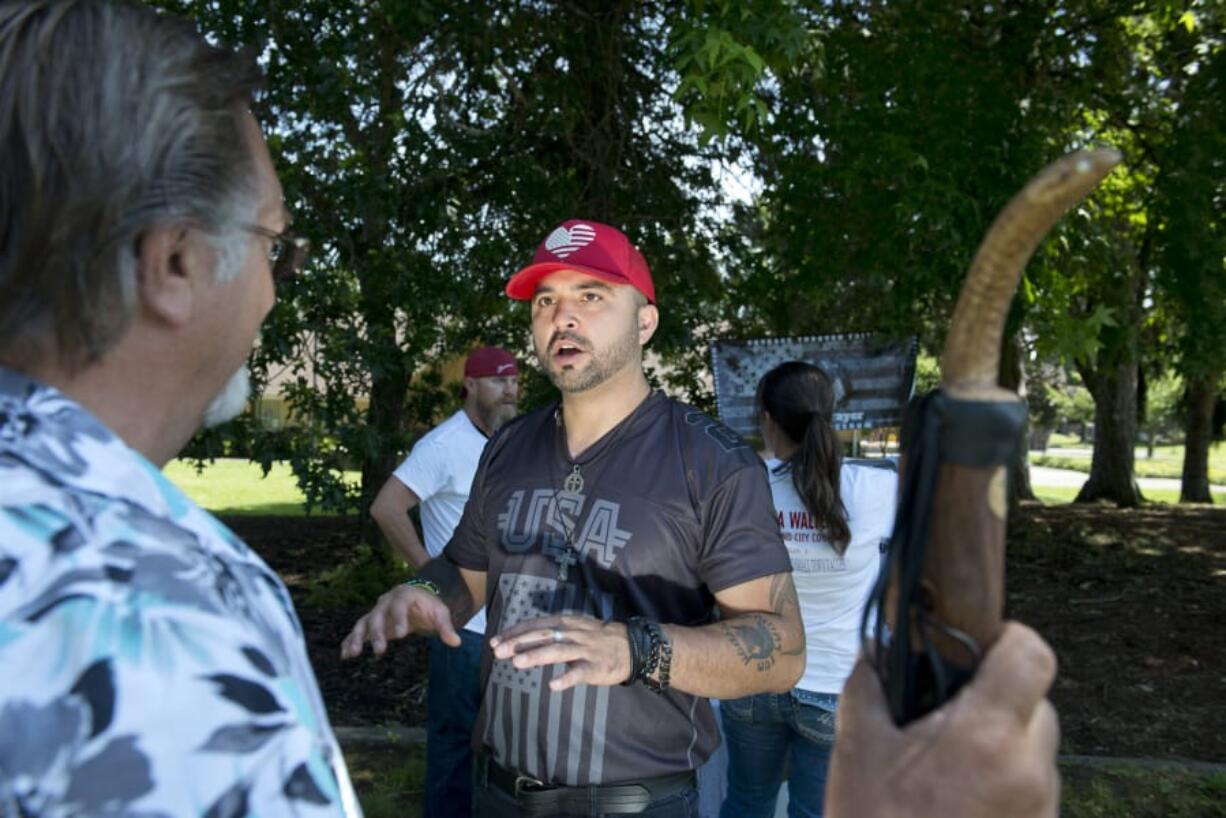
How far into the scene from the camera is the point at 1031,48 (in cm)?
925

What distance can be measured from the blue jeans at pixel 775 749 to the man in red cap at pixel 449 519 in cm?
107

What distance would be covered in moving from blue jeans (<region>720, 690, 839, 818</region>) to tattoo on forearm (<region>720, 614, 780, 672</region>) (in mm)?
1367

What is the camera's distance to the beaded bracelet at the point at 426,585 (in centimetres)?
282

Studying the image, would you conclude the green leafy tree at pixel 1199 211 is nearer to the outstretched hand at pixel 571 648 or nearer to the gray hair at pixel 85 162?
the outstretched hand at pixel 571 648

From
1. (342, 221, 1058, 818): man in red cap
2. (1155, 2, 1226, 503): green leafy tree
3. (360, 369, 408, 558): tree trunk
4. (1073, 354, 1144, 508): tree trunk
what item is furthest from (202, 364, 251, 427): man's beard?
(1073, 354, 1144, 508): tree trunk

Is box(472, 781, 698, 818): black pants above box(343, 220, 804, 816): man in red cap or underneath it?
underneath

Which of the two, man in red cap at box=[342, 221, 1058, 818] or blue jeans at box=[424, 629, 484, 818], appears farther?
blue jeans at box=[424, 629, 484, 818]

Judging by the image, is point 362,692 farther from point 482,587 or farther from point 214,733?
point 214,733

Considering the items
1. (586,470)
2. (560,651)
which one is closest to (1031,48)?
(586,470)

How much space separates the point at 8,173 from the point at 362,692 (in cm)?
650

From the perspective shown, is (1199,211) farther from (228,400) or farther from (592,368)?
(228,400)

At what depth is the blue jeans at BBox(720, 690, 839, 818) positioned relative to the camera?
150 inches

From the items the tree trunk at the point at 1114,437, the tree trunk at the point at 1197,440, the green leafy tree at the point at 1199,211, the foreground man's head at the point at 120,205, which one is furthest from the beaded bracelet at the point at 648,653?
the tree trunk at the point at 1197,440

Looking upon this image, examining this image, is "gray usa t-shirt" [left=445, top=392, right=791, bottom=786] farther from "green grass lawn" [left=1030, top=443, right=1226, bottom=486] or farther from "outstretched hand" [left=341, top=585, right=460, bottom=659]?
"green grass lawn" [left=1030, top=443, right=1226, bottom=486]
